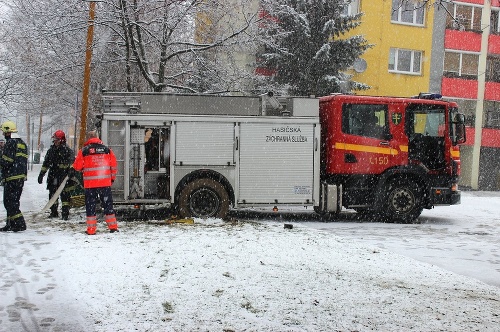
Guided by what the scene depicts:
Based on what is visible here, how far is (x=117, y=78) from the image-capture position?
1916 centimetres

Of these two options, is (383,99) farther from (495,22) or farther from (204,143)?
(495,22)

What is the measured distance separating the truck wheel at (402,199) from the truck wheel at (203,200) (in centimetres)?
361

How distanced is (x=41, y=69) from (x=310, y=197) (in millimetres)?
10878

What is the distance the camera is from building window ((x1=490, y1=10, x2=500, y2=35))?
3178cm

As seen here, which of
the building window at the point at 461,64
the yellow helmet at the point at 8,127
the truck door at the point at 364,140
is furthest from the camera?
the building window at the point at 461,64

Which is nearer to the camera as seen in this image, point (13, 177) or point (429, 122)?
point (13, 177)

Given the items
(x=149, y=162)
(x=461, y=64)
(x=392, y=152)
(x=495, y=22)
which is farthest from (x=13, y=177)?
(x=495, y=22)

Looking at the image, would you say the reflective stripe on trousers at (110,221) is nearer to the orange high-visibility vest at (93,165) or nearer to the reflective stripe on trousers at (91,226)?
the reflective stripe on trousers at (91,226)

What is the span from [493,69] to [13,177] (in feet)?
99.7

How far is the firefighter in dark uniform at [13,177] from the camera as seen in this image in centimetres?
870

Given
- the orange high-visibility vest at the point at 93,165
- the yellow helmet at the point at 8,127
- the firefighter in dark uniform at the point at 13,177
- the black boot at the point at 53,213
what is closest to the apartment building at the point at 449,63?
the black boot at the point at 53,213

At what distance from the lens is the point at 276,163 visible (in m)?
10.8

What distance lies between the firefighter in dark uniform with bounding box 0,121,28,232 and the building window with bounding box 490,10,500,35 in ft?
99.6

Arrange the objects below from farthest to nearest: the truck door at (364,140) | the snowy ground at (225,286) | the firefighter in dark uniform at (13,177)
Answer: the truck door at (364,140)
the firefighter in dark uniform at (13,177)
the snowy ground at (225,286)
